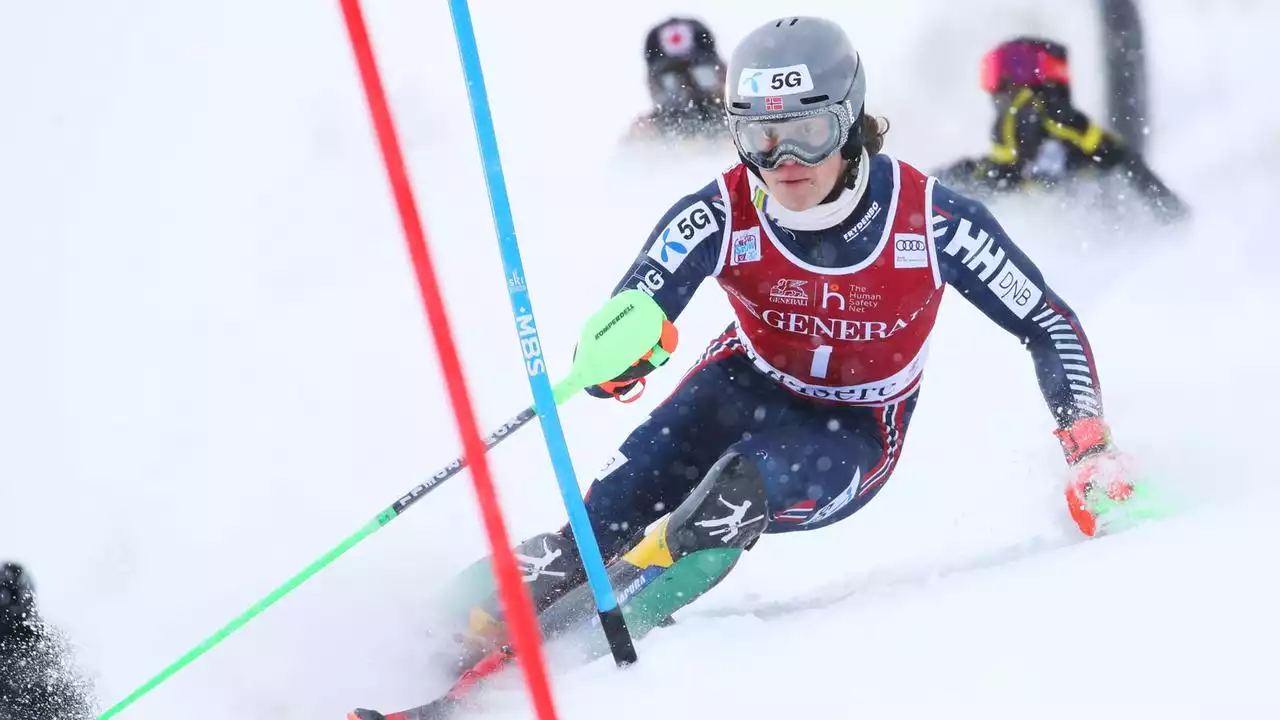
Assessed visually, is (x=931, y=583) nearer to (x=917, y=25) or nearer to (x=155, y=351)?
(x=155, y=351)

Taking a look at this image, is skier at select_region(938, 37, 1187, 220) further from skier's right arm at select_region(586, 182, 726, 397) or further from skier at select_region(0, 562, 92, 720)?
skier at select_region(0, 562, 92, 720)

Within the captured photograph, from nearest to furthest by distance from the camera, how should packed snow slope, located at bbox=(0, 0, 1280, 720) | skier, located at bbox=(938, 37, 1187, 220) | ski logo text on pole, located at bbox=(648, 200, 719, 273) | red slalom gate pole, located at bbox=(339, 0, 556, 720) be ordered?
1. red slalom gate pole, located at bbox=(339, 0, 556, 720)
2. packed snow slope, located at bbox=(0, 0, 1280, 720)
3. ski logo text on pole, located at bbox=(648, 200, 719, 273)
4. skier, located at bbox=(938, 37, 1187, 220)

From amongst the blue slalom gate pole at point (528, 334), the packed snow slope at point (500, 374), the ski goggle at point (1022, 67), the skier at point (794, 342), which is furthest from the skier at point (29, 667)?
the ski goggle at point (1022, 67)

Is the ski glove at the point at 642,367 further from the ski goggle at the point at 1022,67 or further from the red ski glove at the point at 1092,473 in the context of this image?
the ski goggle at the point at 1022,67

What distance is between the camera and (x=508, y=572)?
1349mm

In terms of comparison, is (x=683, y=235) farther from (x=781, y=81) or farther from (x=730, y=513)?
(x=730, y=513)

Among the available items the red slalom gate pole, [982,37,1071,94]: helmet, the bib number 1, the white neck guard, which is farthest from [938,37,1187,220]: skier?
the red slalom gate pole

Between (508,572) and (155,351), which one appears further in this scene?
(155,351)

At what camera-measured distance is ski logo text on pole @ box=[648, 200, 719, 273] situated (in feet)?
9.04

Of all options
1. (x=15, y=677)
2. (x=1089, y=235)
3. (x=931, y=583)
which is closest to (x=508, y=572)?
(x=931, y=583)

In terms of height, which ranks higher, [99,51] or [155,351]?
[99,51]

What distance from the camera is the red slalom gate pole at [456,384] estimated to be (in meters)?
1.29

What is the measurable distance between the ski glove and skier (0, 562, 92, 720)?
1530 millimetres

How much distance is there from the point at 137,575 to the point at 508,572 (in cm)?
295
